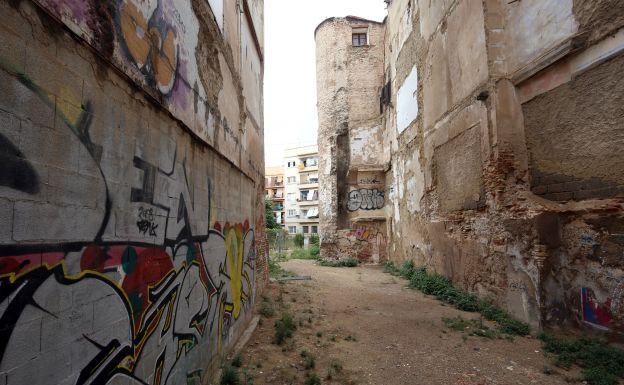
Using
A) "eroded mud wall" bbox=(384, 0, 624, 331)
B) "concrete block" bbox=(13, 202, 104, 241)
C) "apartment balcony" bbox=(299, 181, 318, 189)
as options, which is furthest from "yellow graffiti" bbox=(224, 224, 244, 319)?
"apartment balcony" bbox=(299, 181, 318, 189)

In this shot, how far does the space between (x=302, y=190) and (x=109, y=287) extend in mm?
47940

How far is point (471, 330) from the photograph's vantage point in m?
6.57

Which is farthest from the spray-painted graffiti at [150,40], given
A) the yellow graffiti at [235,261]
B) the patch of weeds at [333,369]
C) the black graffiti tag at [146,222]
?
the patch of weeds at [333,369]

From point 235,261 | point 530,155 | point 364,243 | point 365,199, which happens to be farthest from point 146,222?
point 365,199

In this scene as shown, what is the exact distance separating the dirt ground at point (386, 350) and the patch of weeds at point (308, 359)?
5cm

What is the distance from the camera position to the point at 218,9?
5117mm

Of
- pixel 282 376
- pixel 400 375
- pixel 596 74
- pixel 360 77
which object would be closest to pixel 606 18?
pixel 596 74

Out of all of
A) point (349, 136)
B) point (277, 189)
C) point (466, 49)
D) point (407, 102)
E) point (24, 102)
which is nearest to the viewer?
point (24, 102)

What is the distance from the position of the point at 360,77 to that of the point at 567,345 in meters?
16.7

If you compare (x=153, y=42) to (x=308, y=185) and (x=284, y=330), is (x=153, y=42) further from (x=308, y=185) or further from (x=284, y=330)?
(x=308, y=185)

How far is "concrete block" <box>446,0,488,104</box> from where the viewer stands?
310 inches

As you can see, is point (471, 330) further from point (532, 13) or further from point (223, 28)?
point (223, 28)

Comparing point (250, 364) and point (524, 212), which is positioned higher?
point (524, 212)

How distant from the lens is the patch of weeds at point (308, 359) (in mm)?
4926
